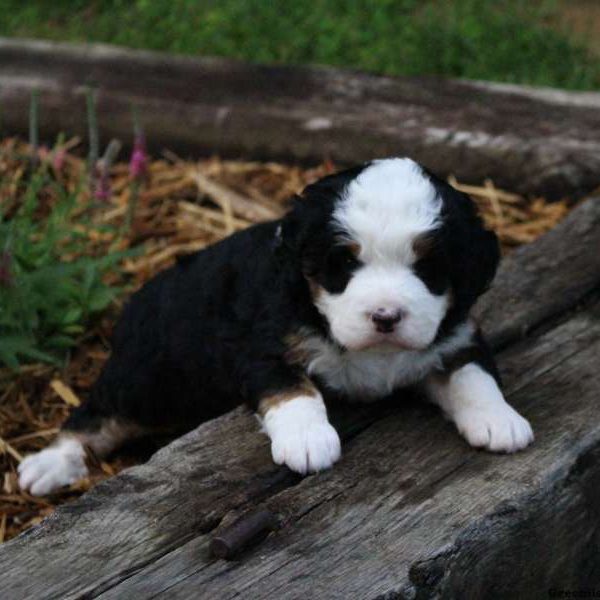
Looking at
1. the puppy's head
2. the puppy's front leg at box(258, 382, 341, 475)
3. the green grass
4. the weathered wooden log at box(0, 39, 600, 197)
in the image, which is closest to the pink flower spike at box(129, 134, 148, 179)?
the weathered wooden log at box(0, 39, 600, 197)

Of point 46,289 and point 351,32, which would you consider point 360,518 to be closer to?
point 46,289

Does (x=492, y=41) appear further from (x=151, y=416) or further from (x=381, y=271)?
(x=381, y=271)

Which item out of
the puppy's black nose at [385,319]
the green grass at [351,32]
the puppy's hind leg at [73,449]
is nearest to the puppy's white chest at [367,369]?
the puppy's black nose at [385,319]

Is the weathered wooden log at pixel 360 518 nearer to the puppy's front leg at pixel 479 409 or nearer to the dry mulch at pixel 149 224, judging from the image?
the puppy's front leg at pixel 479 409

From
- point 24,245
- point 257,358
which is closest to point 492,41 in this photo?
point 24,245

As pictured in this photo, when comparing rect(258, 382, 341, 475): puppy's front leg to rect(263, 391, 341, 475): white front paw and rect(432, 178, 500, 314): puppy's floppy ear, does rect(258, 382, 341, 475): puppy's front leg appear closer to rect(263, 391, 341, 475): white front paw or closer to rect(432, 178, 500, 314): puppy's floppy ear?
rect(263, 391, 341, 475): white front paw

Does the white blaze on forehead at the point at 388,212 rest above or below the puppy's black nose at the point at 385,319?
above
